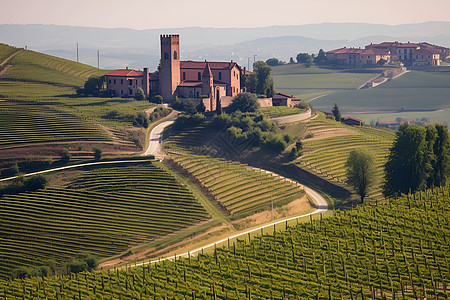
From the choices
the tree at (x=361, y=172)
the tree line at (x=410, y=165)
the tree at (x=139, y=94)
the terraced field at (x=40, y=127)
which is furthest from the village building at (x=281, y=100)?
the tree at (x=361, y=172)

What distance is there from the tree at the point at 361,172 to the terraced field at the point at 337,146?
2767 mm

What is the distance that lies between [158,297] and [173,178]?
1476 inches

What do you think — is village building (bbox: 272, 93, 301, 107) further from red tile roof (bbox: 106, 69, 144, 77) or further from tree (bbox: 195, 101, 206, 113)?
red tile roof (bbox: 106, 69, 144, 77)

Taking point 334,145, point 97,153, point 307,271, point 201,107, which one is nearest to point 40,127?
point 97,153

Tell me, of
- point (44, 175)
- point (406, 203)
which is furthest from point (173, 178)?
point (406, 203)

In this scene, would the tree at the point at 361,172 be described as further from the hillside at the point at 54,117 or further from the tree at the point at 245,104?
the hillside at the point at 54,117

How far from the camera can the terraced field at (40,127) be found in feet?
309

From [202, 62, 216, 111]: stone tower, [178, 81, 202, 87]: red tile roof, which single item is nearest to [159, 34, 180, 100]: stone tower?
[178, 81, 202, 87]: red tile roof

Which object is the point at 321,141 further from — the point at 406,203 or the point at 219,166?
the point at 406,203

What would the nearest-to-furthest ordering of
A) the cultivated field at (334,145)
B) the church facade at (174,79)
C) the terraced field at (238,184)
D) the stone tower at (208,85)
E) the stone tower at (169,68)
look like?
the terraced field at (238,184)
the cultivated field at (334,145)
the stone tower at (208,85)
the church facade at (174,79)
the stone tower at (169,68)

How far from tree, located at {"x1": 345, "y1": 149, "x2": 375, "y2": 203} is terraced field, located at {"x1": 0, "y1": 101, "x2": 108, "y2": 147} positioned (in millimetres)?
33887

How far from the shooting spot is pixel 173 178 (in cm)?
8550

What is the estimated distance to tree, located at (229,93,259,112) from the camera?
11462 centimetres

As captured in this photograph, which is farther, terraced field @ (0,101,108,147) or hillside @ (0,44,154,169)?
terraced field @ (0,101,108,147)
